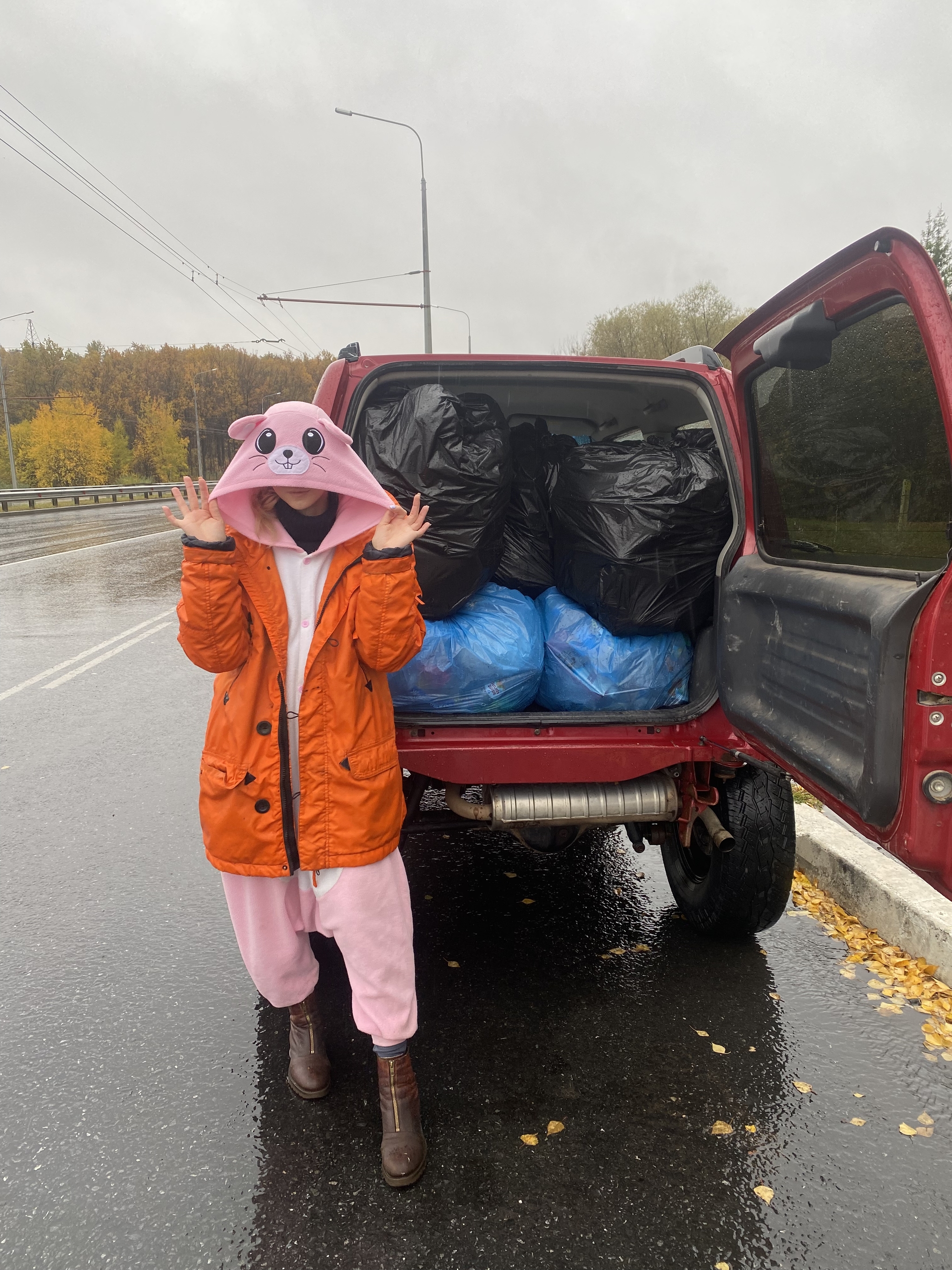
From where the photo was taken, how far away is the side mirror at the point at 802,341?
81.2 inches

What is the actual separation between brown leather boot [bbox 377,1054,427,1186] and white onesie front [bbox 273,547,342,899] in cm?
49

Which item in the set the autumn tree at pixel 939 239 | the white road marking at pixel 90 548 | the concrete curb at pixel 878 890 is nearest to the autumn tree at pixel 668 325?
the autumn tree at pixel 939 239

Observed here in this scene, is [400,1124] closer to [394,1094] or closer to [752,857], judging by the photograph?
[394,1094]

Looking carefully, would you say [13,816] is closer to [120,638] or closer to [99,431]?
[120,638]

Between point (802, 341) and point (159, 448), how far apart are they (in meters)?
74.1

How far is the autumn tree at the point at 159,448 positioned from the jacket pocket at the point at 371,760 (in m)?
72.3

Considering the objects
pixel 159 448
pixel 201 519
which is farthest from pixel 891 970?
pixel 159 448

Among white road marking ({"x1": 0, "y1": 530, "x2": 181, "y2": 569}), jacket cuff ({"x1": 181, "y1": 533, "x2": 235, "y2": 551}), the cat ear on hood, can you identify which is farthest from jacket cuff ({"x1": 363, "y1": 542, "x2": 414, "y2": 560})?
white road marking ({"x1": 0, "y1": 530, "x2": 181, "y2": 569})

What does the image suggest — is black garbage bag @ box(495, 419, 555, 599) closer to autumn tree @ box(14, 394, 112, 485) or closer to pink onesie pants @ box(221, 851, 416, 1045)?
pink onesie pants @ box(221, 851, 416, 1045)

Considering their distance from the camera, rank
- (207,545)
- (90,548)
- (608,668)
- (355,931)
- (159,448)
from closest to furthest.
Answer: (207,545) → (355,931) → (608,668) → (90,548) → (159,448)

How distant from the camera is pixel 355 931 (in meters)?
2.17

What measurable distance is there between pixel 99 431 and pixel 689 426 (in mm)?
57912

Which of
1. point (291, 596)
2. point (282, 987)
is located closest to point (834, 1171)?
point (282, 987)

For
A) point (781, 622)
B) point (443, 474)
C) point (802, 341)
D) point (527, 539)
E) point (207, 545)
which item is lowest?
point (781, 622)
